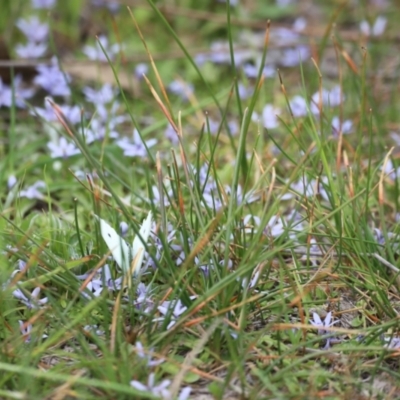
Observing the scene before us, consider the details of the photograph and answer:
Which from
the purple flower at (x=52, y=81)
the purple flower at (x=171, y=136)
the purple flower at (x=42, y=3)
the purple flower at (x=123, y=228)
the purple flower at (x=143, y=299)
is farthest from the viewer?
the purple flower at (x=42, y=3)

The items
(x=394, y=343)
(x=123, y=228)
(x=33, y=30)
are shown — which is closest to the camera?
(x=394, y=343)

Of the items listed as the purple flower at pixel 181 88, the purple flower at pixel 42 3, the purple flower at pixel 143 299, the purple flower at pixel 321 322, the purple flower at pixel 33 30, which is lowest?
the purple flower at pixel 321 322

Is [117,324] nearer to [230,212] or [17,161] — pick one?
[230,212]

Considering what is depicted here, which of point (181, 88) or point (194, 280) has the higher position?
point (181, 88)

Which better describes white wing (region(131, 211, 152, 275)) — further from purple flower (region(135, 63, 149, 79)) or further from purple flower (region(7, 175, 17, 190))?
purple flower (region(135, 63, 149, 79))

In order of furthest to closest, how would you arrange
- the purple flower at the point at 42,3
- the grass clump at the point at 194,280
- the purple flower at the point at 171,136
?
the purple flower at the point at 42,3 → the purple flower at the point at 171,136 → the grass clump at the point at 194,280

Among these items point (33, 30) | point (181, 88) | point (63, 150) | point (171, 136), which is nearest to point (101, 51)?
point (33, 30)

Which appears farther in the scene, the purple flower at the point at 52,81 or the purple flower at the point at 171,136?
the purple flower at the point at 52,81

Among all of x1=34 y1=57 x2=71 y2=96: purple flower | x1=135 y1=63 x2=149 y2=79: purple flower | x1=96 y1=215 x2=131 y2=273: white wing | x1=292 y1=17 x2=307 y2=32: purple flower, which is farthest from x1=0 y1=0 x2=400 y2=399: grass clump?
x1=292 y1=17 x2=307 y2=32: purple flower

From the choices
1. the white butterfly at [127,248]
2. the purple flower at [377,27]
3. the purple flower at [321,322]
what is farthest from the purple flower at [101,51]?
the purple flower at [321,322]

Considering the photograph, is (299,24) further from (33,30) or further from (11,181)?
(11,181)

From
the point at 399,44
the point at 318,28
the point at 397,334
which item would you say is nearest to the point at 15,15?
the point at 318,28

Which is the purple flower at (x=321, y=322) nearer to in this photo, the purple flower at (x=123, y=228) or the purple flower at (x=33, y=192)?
the purple flower at (x=123, y=228)
